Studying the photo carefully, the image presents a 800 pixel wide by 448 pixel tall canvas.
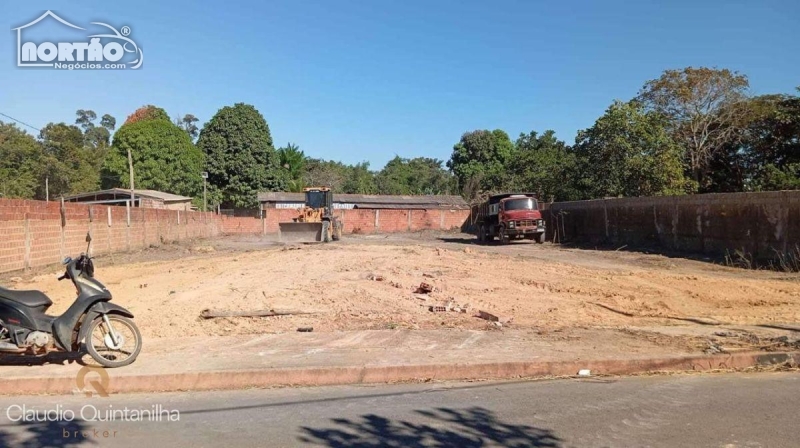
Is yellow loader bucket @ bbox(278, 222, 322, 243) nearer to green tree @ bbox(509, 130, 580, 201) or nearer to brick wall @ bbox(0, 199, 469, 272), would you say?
brick wall @ bbox(0, 199, 469, 272)

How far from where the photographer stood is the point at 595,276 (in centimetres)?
1388

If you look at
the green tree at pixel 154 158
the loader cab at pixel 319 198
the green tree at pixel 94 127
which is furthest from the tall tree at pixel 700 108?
the green tree at pixel 94 127

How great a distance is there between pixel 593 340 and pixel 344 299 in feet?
14.6

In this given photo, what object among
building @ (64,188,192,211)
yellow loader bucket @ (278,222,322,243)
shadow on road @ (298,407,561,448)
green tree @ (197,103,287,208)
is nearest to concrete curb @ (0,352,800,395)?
shadow on road @ (298,407,561,448)

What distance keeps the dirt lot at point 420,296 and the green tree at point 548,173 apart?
73.1ft

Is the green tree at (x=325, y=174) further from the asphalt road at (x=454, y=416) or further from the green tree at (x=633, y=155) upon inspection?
the asphalt road at (x=454, y=416)

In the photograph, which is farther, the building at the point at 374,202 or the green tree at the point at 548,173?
the building at the point at 374,202

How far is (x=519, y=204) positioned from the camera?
29344 millimetres

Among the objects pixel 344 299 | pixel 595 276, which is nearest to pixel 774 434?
pixel 344 299

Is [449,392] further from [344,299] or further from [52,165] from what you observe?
[52,165]

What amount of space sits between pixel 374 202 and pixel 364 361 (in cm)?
5242

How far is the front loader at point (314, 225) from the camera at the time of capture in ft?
102

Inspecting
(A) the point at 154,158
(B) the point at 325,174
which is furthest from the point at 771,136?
(B) the point at 325,174

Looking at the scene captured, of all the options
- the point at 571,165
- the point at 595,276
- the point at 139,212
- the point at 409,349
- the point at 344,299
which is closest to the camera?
the point at 409,349
